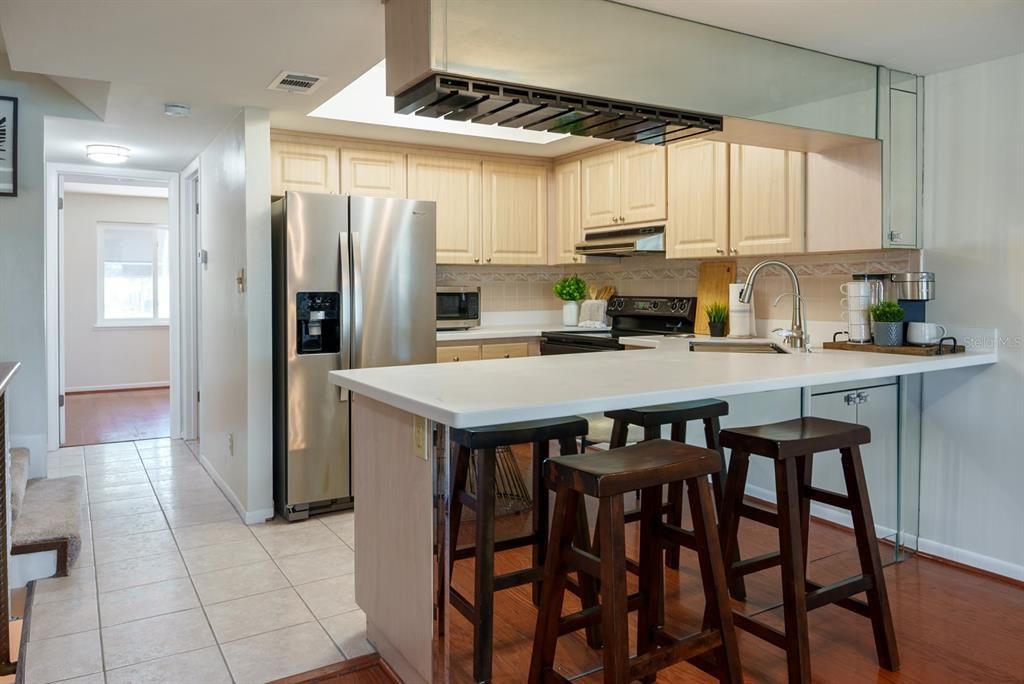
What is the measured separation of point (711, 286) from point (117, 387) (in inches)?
283

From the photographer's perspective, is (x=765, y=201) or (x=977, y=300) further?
(x=765, y=201)

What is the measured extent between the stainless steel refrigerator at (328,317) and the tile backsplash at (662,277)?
1.18 m

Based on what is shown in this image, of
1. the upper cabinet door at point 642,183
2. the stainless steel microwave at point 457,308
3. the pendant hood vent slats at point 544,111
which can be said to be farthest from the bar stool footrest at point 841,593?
the stainless steel microwave at point 457,308

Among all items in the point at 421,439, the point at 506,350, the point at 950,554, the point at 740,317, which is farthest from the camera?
the point at 506,350

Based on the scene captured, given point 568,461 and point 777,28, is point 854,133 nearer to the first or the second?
point 777,28

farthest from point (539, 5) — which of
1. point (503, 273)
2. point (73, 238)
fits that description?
point (73, 238)

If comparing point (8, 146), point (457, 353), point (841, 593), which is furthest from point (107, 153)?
point (841, 593)

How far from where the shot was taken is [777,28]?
2.51m

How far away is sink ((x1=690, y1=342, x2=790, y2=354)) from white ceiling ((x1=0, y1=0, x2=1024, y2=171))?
1230mm

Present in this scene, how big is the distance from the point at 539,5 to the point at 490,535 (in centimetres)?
154

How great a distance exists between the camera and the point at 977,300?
2.99 m

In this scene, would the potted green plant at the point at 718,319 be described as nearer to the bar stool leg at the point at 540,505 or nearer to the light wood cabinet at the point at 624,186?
the light wood cabinet at the point at 624,186

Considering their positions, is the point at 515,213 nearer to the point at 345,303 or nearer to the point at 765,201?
the point at 345,303

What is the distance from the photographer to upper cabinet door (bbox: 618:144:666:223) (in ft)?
14.1
